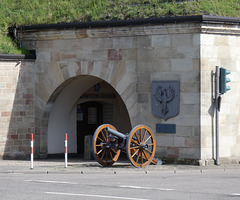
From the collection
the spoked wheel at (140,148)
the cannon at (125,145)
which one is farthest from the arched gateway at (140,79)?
the cannon at (125,145)

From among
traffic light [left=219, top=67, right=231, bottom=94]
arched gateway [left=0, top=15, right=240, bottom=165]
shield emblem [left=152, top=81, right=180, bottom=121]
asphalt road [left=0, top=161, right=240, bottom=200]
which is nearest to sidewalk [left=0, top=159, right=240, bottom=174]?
asphalt road [left=0, top=161, right=240, bottom=200]

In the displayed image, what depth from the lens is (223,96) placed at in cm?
1980

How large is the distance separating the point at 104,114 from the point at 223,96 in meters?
7.20

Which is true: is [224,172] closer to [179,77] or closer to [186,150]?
[186,150]

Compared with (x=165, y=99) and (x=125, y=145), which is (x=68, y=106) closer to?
(x=165, y=99)

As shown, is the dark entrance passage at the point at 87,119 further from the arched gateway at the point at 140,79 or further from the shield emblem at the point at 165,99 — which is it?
the shield emblem at the point at 165,99

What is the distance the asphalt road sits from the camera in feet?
39.2

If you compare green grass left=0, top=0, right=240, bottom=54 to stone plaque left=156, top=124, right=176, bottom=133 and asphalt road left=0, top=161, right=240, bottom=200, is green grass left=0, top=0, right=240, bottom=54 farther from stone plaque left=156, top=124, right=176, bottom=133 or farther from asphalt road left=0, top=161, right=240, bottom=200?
asphalt road left=0, top=161, right=240, bottom=200

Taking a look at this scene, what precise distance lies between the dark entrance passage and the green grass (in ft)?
13.1

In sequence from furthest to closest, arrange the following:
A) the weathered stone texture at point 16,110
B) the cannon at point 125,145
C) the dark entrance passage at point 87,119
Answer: the dark entrance passage at point 87,119
the weathered stone texture at point 16,110
the cannon at point 125,145

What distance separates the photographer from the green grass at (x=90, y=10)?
2012cm

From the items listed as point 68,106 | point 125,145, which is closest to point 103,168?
point 125,145

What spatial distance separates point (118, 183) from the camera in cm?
1415

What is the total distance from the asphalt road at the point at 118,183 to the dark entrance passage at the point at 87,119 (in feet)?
21.3
